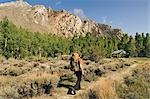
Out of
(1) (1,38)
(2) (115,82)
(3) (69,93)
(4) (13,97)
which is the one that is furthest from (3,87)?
(1) (1,38)

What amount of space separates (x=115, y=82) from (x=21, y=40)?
71013 millimetres

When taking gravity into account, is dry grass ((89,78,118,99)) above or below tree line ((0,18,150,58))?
below

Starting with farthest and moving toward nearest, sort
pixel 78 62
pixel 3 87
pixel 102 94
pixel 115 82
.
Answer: pixel 78 62 < pixel 3 87 < pixel 115 82 < pixel 102 94

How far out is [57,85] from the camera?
17031 mm

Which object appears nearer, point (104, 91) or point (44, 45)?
point (104, 91)

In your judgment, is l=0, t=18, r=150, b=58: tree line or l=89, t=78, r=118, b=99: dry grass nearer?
l=89, t=78, r=118, b=99: dry grass

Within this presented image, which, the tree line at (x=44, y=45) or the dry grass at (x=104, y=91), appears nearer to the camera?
the dry grass at (x=104, y=91)

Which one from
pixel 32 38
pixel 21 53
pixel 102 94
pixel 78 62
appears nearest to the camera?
pixel 102 94

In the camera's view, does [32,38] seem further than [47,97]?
Yes

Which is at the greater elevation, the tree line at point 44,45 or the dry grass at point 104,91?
the tree line at point 44,45

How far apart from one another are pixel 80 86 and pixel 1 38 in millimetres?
57796

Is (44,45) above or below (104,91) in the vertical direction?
above

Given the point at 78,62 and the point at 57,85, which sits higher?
the point at 78,62

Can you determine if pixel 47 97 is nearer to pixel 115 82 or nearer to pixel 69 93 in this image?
pixel 69 93
